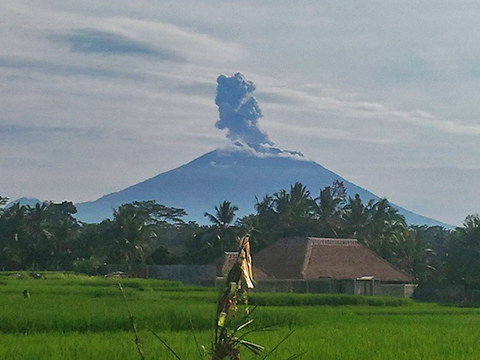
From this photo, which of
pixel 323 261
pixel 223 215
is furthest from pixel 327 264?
pixel 223 215

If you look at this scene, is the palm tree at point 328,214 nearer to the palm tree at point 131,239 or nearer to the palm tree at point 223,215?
the palm tree at point 223,215

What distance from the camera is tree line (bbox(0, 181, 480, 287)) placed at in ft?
123

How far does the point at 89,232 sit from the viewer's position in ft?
135

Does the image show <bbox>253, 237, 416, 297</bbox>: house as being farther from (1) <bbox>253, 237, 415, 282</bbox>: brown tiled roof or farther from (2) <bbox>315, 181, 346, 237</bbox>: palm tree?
(2) <bbox>315, 181, 346, 237</bbox>: palm tree

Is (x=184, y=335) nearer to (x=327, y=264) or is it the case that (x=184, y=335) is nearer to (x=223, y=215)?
(x=327, y=264)

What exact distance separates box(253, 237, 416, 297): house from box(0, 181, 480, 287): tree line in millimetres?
2221

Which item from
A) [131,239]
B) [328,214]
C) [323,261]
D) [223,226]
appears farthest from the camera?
[328,214]

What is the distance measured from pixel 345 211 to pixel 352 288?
37.8 feet

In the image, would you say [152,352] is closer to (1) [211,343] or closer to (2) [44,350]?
(2) [44,350]

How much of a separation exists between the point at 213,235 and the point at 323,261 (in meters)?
6.47

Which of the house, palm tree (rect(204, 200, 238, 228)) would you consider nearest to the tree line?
palm tree (rect(204, 200, 238, 228))

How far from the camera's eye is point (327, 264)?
112ft

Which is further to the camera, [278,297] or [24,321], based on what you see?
[278,297]

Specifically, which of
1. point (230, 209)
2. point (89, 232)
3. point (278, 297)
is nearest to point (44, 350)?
point (278, 297)
